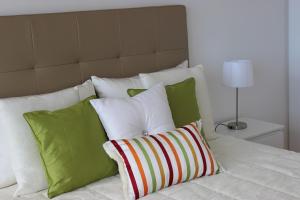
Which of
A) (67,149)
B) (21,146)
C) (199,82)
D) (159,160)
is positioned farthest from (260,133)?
(21,146)

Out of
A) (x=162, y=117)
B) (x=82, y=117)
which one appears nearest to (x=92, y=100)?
(x=82, y=117)

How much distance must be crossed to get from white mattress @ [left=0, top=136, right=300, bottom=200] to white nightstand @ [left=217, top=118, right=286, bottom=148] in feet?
1.98

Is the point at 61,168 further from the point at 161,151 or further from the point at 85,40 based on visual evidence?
the point at 85,40

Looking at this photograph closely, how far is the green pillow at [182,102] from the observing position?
8.20ft

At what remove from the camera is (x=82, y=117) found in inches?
86.3

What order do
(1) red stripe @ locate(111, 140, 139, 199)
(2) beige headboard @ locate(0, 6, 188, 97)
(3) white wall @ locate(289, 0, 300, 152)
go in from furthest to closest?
1. (3) white wall @ locate(289, 0, 300, 152)
2. (2) beige headboard @ locate(0, 6, 188, 97)
3. (1) red stripe @ locate(111, 140, 139, 199)

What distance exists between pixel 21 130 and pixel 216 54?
1.69 m

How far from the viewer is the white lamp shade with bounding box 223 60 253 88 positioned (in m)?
3.07

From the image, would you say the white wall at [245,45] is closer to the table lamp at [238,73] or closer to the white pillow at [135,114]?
the table lamp at [238,73]

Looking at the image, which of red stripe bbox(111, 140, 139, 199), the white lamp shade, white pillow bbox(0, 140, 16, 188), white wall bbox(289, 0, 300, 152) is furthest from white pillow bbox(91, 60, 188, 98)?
white wall bbox(289, 0, 300, 152)

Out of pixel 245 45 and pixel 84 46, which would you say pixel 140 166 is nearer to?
pixel 84 46

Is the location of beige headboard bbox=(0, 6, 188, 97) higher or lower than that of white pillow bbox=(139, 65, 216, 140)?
higher

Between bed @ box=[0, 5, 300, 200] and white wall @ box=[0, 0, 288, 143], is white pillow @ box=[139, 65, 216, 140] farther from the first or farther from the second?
white wall @ box=[0, 0, 288, 143]

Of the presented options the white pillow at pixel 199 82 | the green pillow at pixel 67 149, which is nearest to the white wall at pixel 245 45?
the white pillow at pixel 199 82
